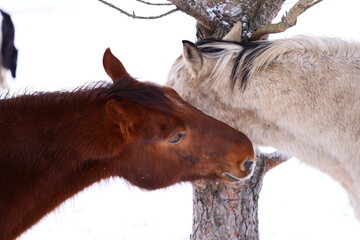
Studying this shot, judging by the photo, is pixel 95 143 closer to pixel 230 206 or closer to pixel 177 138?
pixel 177 138

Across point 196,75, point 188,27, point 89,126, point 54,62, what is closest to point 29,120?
point 89,126

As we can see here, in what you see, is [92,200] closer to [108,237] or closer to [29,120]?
[108,237]

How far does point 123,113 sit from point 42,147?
1.51ft

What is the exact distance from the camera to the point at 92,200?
707 centimetres

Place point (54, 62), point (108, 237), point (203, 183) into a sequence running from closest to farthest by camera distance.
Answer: point (203, 183) → point (108, 237) → point (54, 62)

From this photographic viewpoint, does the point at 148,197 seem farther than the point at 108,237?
Yes

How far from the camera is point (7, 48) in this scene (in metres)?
11.3

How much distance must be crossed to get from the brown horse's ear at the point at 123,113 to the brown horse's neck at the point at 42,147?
0.08 m

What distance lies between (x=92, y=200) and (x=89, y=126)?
456 cm

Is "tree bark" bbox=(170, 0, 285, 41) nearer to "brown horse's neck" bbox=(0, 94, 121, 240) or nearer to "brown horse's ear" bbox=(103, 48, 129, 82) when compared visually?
"brown horse's ear" bbox=(103, 48, 129, 82)

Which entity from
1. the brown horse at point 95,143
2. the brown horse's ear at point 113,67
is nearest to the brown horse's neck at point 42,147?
the brown horse at point 95,143

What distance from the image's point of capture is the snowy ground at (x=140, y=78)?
608 cm

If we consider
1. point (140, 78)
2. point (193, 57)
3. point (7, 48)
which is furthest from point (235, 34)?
point (7, 48)

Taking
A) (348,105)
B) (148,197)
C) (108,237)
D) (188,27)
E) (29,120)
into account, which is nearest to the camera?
(29,120)
